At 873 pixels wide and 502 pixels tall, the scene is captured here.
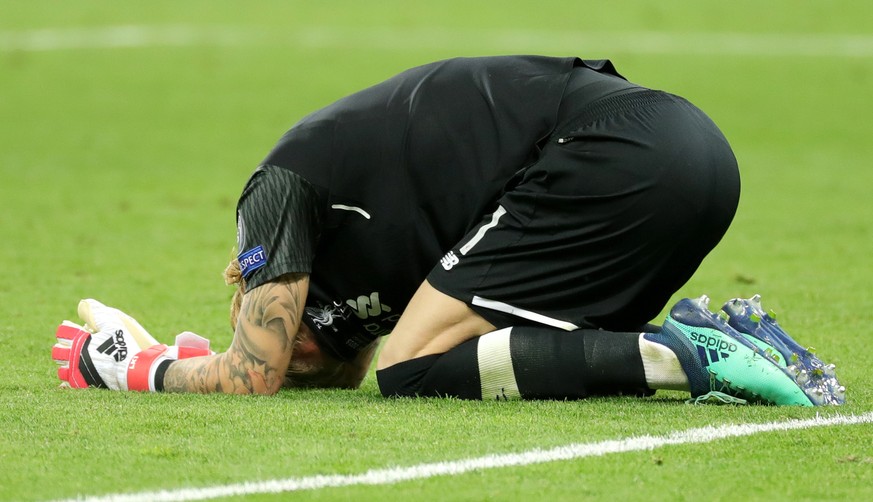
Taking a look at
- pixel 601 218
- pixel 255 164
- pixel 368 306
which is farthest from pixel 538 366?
pixel 255 164

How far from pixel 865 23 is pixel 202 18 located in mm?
12172

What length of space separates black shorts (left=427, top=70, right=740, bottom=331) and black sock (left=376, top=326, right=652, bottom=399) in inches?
4.4

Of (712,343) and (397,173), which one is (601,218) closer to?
(712,343)

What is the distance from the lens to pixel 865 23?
25.2 metres

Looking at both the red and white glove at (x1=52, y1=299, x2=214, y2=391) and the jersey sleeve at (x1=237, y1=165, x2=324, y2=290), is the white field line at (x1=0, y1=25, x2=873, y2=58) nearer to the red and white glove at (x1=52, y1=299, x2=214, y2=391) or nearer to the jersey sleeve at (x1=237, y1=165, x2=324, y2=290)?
the red and white glove at (x1=52, y1=299, x2=214, y2=391)

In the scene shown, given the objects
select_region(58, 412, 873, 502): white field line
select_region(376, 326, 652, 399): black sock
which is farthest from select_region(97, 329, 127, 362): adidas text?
select_region(58, 412, 873, 502): white field line

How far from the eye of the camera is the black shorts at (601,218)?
16.0ft

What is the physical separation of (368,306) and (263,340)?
1.53 feet

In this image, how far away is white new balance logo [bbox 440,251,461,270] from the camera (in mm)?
5031

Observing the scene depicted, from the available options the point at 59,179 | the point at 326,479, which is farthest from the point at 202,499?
the point at 59,179

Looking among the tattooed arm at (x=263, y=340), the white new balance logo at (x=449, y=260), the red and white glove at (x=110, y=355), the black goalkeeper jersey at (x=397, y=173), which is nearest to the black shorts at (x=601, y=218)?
the white new balance logo at (x=449, y=260)

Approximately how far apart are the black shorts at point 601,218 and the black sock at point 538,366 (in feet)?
0.37

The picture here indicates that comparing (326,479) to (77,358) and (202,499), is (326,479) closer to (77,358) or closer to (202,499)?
(202,499)

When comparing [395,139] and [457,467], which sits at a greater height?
[395,139]
